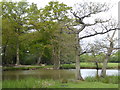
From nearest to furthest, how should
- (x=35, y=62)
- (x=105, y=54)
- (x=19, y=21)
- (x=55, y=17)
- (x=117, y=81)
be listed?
(x=117, y=81) → (x=105, y=54) → (x=55, y=17) → (x=19, y=21) → (x=35, y=62)

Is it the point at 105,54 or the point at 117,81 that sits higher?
the point at 105,54

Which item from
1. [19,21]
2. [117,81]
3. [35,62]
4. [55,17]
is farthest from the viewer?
[35,62]

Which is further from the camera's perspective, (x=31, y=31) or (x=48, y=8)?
(x=31, y=31)

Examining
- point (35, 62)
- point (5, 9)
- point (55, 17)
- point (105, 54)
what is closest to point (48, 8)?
point (55, 17)

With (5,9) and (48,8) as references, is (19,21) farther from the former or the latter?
(48,8)

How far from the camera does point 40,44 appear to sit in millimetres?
30906

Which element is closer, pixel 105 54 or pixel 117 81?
pixel 117 81

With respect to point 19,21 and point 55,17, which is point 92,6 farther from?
point 19,21

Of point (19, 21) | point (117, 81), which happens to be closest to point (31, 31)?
point (19, 21)

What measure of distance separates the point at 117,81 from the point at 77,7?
506cm

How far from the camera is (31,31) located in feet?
106

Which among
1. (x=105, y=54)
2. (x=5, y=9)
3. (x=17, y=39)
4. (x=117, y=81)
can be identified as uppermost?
(x=5, y=9)

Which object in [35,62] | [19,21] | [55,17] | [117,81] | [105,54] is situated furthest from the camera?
[35,62]

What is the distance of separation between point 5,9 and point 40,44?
7.87 meters
